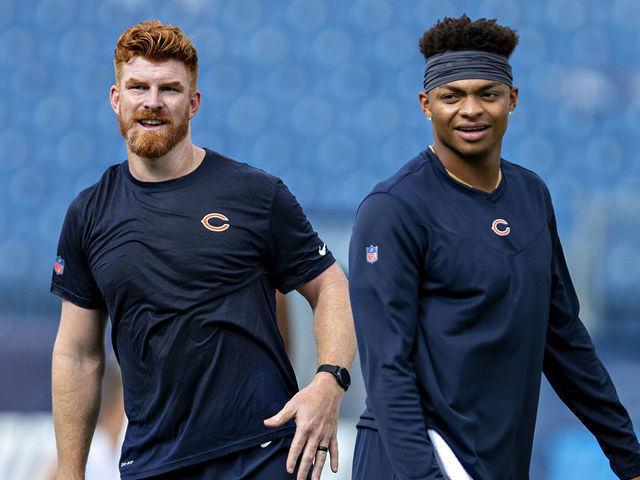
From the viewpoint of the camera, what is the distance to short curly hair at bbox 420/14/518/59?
1.97 metres

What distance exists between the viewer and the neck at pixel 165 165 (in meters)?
2.27

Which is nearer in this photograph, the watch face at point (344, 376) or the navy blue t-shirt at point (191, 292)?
the navy blue t-shirt at point (191, 292)

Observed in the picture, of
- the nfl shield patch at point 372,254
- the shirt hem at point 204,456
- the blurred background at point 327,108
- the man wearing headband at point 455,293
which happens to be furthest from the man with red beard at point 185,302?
the blurred background at point 327,108

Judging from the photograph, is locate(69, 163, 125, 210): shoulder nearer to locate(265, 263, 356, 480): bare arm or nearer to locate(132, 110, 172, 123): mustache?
locate(132, 110, 172, 123): mustache

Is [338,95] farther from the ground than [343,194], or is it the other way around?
[338,95]

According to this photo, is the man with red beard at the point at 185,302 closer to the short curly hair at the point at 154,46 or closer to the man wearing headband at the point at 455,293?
the short curly hair at the point at 154,46

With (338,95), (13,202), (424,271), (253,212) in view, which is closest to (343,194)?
(338,95)

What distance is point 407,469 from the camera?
179cm

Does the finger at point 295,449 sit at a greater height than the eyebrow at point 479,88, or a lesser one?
lesser

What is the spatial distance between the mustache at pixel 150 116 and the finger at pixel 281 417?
690 millimetres

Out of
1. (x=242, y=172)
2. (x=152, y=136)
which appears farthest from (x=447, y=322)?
(x=152, y=136)

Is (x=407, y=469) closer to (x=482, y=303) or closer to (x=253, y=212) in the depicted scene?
(x=482, y=303)

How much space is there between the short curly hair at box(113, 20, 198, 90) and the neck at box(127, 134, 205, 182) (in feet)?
0.56

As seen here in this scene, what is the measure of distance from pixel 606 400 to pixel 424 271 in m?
0.55
